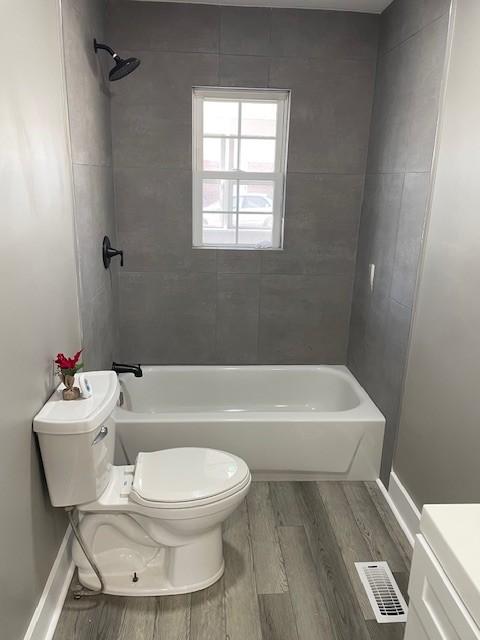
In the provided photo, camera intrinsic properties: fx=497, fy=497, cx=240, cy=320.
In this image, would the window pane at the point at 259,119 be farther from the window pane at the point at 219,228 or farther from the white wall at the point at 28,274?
the white wall at the point at 28,274

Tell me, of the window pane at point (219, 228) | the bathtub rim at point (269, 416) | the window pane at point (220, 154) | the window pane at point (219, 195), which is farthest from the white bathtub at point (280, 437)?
the window pane at point (220, 154)

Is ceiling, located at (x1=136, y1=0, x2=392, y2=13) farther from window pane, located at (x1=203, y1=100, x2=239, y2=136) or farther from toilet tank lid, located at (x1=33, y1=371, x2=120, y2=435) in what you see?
toilet tank lid, located at (x1=33, y1=371, x2=120, y2=435)

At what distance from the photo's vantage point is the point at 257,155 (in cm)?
301

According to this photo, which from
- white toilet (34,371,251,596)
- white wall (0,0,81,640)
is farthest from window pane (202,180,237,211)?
white toilet (34,371,251,596)

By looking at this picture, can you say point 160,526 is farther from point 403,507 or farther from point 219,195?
point 219,195

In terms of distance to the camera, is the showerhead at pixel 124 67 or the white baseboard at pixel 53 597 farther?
the showerhead at pixel 124 67

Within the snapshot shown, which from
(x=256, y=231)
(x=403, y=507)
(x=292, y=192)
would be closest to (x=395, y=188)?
(x=292, y=192)

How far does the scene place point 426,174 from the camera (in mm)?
2145

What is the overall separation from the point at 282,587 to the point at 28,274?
153cm

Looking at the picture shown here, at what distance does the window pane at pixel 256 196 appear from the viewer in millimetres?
3055

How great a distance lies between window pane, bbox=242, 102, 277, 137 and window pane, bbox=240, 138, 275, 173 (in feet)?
0.17

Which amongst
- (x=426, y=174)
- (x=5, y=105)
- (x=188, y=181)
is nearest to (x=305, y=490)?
(x=426, y=174)

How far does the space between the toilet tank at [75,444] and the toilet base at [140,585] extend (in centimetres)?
39

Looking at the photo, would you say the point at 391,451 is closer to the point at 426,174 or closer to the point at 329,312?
the point at 329,312
